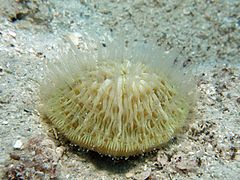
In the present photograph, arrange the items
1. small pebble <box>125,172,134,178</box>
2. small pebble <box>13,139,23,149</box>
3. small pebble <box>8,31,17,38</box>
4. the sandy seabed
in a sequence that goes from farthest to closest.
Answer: small pebble <box>8,31,17,38</box> → small pebble <box>125,172,134,178</box> → the sandy seabed → small pebble <box>13,139,23,149</box>

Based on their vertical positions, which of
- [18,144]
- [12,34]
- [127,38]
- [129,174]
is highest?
[12,34]

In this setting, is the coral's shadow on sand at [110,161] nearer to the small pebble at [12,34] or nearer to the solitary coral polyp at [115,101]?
the solitary coral polyp at [115,101]

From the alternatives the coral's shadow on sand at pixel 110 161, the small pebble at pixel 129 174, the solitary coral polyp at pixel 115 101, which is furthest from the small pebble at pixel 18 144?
the small pebble at pixel 129 174

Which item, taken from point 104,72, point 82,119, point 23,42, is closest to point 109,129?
point 82,119

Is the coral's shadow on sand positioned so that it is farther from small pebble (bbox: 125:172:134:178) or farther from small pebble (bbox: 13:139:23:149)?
small pebble (bbox: 13:139:23:149)

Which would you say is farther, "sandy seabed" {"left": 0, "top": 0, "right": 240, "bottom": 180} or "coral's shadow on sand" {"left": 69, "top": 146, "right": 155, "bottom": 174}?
"coral's shadow on sand" {"left": 69, "top": 146, "right": 155, "bottom": 174}

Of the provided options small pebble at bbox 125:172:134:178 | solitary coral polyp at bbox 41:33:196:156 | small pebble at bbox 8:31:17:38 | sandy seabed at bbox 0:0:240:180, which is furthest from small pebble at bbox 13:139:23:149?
small pebble at bbox 8:31:17:38

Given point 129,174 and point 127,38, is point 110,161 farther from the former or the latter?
point 127,38

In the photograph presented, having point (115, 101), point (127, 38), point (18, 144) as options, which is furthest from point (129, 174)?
point (127, 38)
